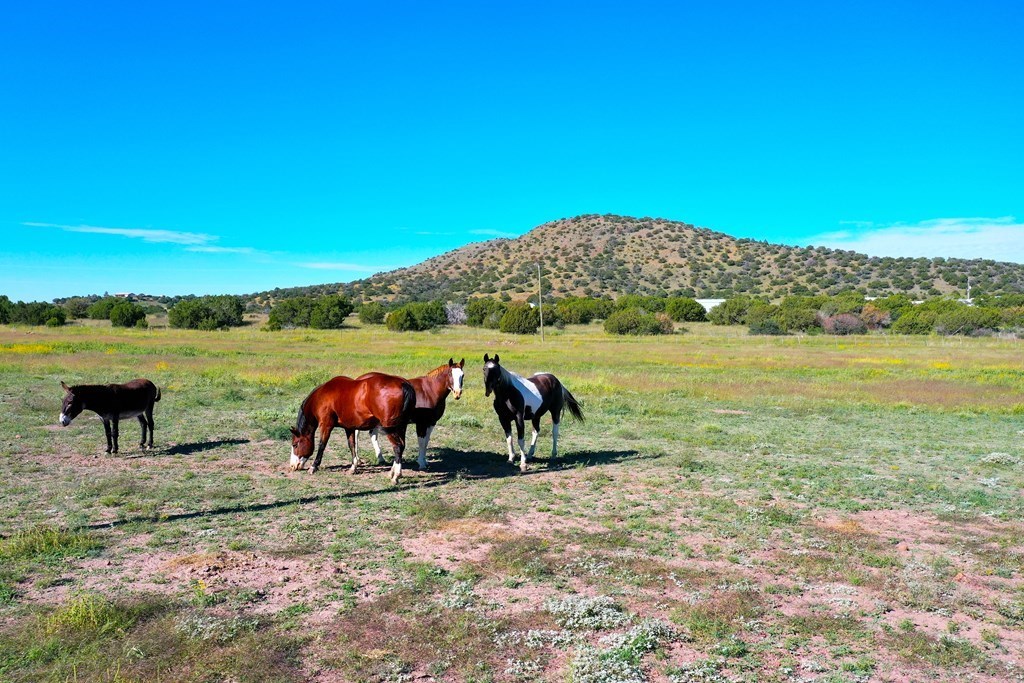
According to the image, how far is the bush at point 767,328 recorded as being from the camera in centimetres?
6278

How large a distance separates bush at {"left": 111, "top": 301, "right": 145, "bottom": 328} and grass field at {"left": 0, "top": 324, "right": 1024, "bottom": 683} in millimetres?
59270

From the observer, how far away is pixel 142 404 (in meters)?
13.1

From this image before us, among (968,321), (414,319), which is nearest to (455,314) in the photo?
(414,319)

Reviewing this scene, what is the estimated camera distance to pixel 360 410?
36.0ft

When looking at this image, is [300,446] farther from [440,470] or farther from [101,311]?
[101,311]

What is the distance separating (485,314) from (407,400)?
63.1m

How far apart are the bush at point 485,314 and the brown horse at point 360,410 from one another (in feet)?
193

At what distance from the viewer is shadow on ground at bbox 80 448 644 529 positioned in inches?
356

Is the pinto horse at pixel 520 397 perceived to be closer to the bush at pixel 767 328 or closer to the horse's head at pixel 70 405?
the horse's head at pixel 70 405

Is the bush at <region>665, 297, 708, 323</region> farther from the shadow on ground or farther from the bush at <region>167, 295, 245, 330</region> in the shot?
the shadow on ground

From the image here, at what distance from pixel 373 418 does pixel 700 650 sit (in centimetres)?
689

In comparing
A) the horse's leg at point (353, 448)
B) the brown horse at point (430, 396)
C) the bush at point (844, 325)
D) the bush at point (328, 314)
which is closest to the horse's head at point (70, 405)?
the horse's leg at point (353, 448)

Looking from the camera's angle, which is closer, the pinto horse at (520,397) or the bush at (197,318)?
the pinto horse at (520,397)

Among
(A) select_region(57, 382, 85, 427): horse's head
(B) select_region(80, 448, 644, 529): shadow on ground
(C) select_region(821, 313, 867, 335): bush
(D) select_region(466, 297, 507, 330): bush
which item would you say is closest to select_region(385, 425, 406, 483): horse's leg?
(B) select_region(80, 448, 644, 529): shadow on ground
